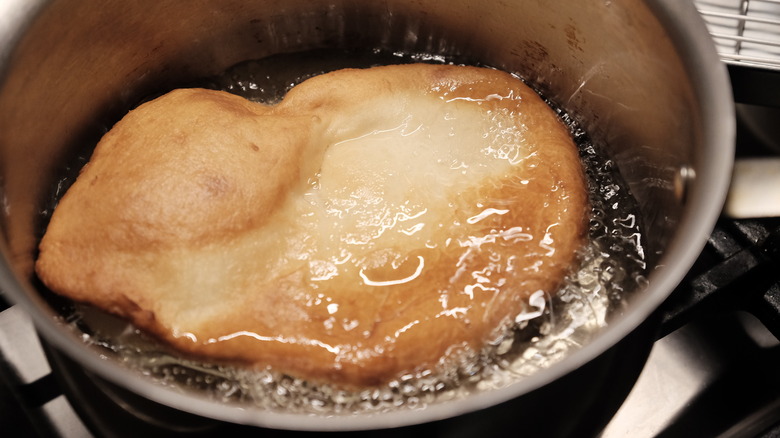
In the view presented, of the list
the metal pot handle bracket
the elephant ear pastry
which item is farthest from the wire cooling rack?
the metal pot handle bracket

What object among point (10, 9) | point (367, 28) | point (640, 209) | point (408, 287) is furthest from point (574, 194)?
point (10, 9)

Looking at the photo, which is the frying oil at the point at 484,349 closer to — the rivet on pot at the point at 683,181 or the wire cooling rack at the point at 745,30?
the rivet on pot at the point at 683,181

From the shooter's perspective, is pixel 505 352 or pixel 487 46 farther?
pixel 487 46

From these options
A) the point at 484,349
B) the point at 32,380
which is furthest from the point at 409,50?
the point at 32,380

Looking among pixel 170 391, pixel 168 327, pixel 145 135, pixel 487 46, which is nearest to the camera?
pixel 170 391

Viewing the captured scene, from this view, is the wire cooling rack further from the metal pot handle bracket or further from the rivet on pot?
the metal pot handle bracket

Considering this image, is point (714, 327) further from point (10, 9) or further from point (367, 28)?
point (10, 9)
